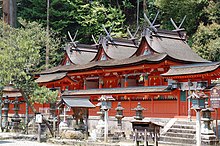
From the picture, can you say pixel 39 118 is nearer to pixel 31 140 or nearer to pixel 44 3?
pixel 31 140

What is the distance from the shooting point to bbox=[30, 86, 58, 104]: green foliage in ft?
81.2

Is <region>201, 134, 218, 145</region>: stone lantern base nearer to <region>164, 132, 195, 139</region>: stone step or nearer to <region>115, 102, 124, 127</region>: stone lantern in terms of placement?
<region>164, 132, 195, 139</region>: stone step

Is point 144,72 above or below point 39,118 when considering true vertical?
above

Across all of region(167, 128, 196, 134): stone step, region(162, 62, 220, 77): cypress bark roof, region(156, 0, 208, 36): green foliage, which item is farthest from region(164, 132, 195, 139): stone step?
region(156, 0, 208, 36): green foliage

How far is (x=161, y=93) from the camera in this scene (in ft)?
79.3

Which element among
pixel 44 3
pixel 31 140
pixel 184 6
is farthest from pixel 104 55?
pixel 44 3

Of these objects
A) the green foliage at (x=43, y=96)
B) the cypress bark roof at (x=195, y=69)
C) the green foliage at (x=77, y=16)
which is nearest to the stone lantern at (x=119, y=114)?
the cypress bark roof at (x=195, y=69)

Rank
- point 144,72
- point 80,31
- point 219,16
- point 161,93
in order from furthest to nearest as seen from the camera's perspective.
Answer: point 80,31 < point 219,16 < point 144,72 < point 161,93

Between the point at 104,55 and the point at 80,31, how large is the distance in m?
14.5

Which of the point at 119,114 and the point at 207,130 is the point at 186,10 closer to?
the point at 119,114

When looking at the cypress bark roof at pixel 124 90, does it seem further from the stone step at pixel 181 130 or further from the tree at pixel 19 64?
the tree at pixel 19 64

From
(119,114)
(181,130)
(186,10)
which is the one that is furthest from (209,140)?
(186,10)

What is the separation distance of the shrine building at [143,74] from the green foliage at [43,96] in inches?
138

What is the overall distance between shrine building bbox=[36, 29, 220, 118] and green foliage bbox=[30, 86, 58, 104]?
11.5ft
